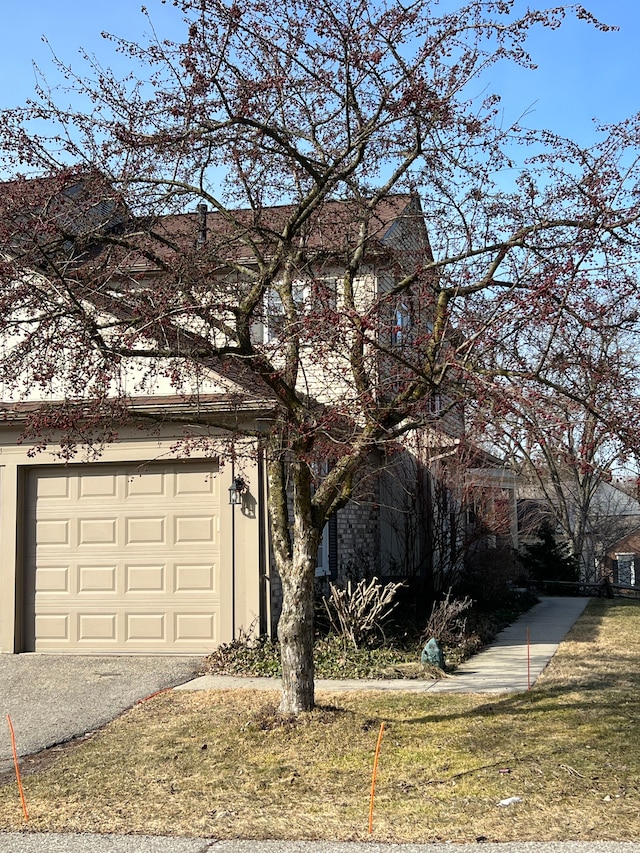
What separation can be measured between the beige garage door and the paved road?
20.2 feet

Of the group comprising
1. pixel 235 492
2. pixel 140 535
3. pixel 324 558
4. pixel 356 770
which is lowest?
pixel 356 770

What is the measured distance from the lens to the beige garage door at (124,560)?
12.1 metres

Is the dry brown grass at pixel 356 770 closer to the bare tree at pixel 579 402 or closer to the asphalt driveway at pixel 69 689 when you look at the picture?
the asphalt driveway at pixel 69 689

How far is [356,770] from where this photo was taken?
692 centimetres

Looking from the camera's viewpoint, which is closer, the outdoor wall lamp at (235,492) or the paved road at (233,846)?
the paved road at (233,846)

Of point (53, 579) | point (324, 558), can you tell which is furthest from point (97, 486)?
point (324, 558)

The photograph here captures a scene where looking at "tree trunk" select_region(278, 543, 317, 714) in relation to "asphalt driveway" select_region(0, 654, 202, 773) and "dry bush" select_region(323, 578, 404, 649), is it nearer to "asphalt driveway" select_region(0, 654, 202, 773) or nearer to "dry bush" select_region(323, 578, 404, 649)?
"asphalt driveway" select_region(0, 654, 202, 773)

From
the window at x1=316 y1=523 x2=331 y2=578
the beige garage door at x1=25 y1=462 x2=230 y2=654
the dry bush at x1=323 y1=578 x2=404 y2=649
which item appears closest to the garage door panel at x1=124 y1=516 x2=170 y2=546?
the beige garage door at x1=25 y1=462 x2=230 y2=654

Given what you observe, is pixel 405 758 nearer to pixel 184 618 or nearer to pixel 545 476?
pixel 184 618

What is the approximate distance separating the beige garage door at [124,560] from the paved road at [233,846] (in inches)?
243

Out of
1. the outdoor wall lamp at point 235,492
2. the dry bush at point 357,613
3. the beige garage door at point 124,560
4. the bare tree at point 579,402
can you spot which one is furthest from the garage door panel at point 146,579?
the bare tree at point 579,402

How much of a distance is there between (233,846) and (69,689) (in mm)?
5270

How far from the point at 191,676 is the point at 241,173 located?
573cm

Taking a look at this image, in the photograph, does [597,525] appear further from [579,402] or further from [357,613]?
[579,402]
